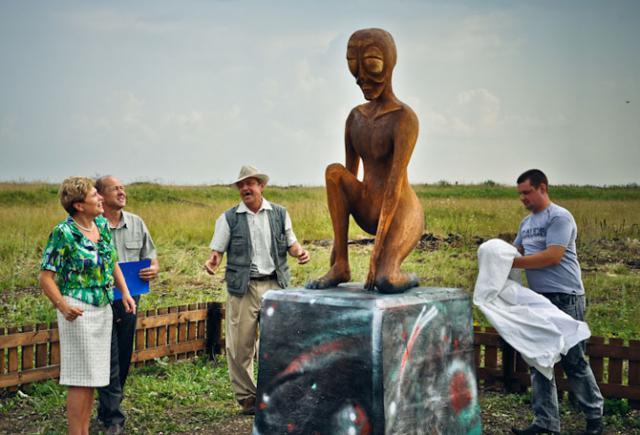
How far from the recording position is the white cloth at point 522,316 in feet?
16.4

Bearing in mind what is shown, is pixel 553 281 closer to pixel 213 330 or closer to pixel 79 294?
pixel 79 294

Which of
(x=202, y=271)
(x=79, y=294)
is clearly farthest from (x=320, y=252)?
(x=79, y=294)

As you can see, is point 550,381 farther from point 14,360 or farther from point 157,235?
point 157,235

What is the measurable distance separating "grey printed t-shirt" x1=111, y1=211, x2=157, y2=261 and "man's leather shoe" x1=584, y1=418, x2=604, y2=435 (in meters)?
3.67

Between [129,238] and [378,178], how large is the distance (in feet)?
7.44

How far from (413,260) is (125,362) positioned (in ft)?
20.7

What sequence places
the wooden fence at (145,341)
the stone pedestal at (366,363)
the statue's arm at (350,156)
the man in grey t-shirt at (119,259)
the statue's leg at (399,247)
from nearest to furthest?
the stone pedestal at (366,363), the statue's leg at (399,247), the statue's arm at (350,156), the man in grey t-shirt at (119,259), the wooden fence at (145,341)

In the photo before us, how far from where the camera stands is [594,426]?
209 inches

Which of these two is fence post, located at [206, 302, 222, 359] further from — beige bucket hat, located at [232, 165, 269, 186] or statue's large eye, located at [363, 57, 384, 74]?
statue's large eye, located at [363, 57, 384, 74]

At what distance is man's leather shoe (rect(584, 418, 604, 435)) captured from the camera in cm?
529

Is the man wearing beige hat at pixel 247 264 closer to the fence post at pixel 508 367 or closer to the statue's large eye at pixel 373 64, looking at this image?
the statue's large eye at pixel 373 64

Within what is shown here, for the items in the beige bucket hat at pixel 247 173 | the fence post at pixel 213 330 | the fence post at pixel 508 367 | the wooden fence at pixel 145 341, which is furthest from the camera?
the fence post at pixel 213 330

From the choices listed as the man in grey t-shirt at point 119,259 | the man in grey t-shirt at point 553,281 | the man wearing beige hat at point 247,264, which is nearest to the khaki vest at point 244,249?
the man wearing beige hat at point 247,264

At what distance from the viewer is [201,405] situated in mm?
6297
